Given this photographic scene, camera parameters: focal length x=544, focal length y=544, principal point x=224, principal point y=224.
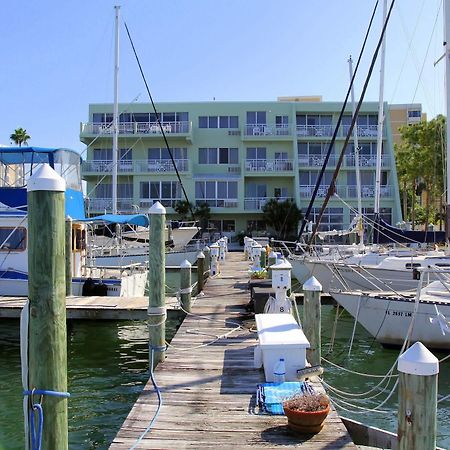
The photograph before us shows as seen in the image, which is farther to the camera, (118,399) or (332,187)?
(332,187)

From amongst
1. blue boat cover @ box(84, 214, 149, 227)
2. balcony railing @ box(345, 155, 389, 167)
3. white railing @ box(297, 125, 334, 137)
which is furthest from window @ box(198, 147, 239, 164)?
blue boat cover @ box(84, 214, 149, 227)

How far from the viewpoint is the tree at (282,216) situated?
1630 inches

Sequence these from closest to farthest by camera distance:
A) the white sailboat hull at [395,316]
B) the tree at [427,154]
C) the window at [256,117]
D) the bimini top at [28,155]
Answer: the white sailboat hull at [395,316] < the bimini top at [28,155] < the tree at [427,154] < the window at [256,117]

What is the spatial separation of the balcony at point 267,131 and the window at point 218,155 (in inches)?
73.8

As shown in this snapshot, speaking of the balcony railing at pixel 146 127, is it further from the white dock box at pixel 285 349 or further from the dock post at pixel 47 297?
the dock post at pixel 47 297

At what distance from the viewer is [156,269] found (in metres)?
7.84

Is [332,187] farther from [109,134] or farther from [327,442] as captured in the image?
[109,134]

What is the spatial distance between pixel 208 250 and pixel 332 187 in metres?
5.88

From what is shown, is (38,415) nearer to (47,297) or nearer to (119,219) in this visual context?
(47,297)

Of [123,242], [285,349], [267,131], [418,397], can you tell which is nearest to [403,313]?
[285,349]

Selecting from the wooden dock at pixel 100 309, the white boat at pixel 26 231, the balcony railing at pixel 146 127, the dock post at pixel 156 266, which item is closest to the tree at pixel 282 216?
the balcony railing at pixel 146 127

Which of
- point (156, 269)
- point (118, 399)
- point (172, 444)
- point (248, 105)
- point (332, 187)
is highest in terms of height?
point (248, 105)

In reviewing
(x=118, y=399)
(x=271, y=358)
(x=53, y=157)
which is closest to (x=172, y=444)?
(x=271, y=358)

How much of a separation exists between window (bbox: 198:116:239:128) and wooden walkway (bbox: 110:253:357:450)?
36.4 meters
